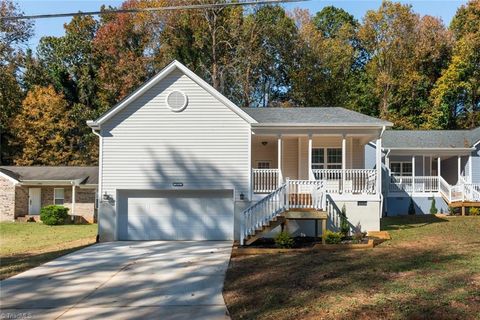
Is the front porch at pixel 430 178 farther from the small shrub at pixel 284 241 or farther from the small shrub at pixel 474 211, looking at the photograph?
the small shrub at pixel 284 241

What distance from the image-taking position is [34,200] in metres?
28.3

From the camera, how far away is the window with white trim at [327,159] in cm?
1964

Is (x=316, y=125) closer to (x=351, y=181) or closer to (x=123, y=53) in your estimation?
(x=351, y=181)

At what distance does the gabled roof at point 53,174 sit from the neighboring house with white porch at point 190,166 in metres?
11.2

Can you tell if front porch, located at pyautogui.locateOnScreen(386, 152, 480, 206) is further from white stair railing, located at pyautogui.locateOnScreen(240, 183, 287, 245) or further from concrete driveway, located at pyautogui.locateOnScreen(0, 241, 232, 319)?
concrete driveway, located at pyautogui.locateOnScreen(0, 241, 232, 319)

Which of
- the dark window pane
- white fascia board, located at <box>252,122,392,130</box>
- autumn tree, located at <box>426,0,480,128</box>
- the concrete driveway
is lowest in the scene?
the concrete driveway

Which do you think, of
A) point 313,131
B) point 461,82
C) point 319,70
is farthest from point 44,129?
point 461,82

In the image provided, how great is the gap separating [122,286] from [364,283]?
4.90m

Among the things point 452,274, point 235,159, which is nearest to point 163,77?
point 235,159

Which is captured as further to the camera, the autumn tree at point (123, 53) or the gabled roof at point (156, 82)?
the autumn tree at point (123, 53)

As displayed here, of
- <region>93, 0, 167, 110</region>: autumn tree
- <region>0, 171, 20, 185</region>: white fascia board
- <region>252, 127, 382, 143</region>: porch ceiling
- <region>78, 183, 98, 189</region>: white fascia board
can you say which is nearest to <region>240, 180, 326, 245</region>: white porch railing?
<region>252, 127, 382, 143</region>: porch ceiling

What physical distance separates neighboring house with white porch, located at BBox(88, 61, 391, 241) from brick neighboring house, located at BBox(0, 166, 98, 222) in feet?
36.1

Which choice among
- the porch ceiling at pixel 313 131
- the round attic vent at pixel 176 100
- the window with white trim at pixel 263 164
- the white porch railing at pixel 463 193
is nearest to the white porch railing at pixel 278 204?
the porch ceiling at pixel 313 131

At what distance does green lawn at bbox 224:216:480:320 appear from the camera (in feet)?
22.7
